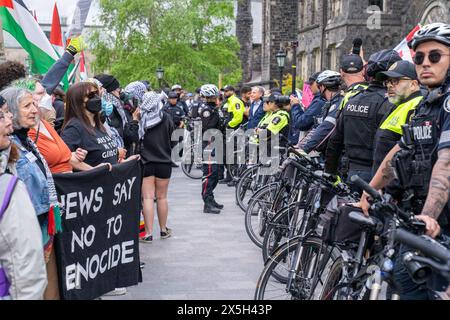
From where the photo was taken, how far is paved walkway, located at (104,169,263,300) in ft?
21.5

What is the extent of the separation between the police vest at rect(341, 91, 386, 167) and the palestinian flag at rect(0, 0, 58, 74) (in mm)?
4071

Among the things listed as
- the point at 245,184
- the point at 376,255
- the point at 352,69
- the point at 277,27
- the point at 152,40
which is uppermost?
the point at 277,27

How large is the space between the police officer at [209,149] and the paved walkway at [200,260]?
A: 240 millimetres

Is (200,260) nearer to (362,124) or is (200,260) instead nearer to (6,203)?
(362,124)

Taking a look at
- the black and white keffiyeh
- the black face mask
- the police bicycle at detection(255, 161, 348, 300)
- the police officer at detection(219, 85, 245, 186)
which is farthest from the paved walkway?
the police officer at detection(219, 85, 245, 186)

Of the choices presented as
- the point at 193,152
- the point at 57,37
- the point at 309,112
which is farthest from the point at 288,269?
the point at 193,152

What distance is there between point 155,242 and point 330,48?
29.7m

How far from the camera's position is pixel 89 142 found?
6.04 meters

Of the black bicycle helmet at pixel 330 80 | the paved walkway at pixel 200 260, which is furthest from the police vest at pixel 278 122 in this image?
the black bicycle helmet at pixel 330 80

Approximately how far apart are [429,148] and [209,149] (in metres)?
9.83

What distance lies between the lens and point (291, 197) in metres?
7.17

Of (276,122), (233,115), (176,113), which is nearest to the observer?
(276,122)

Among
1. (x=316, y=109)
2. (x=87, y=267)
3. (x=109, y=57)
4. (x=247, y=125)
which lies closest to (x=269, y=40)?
(x=109, y=57)

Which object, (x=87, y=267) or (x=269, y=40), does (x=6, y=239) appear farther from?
(x=269, y=40)
